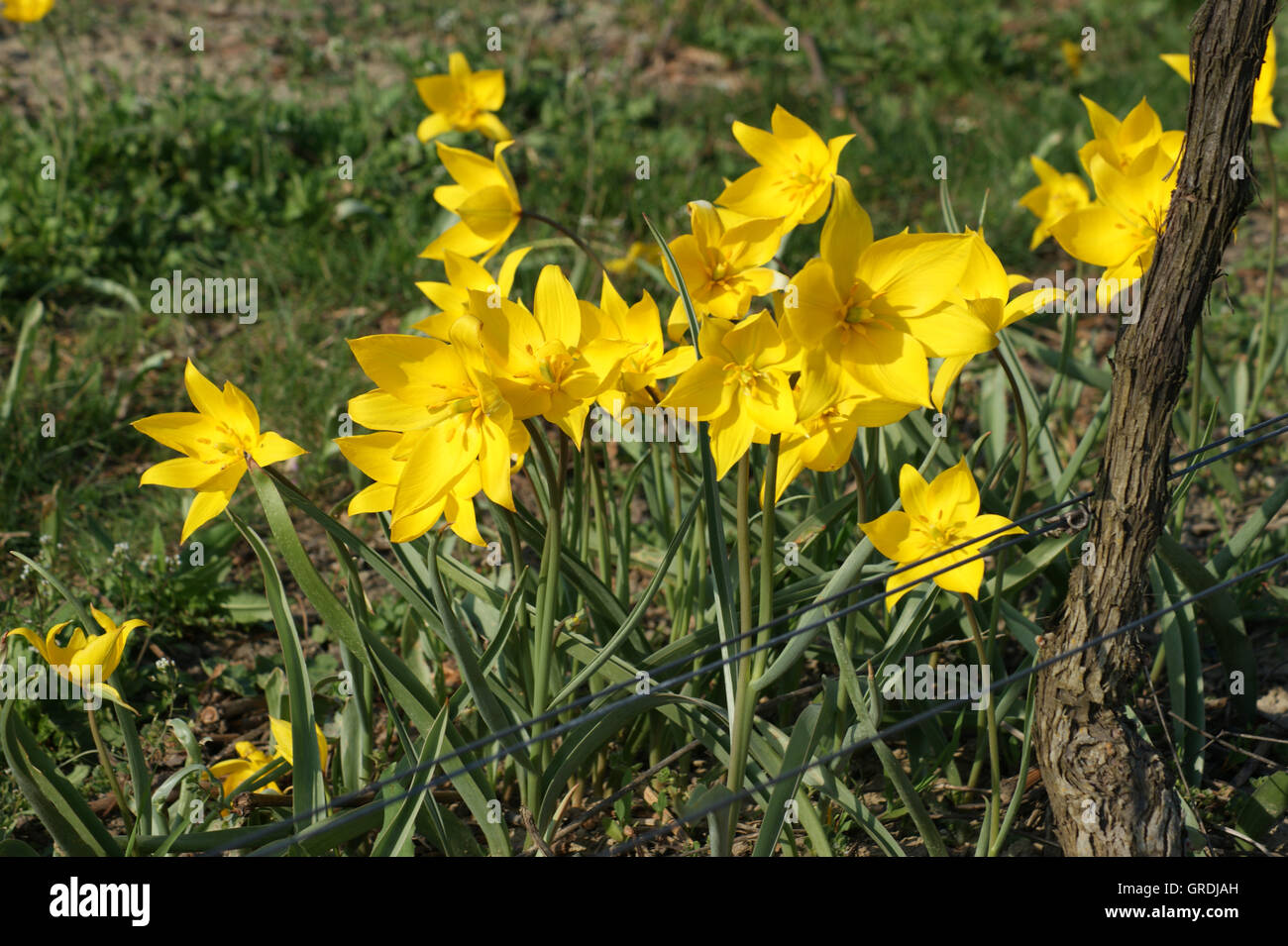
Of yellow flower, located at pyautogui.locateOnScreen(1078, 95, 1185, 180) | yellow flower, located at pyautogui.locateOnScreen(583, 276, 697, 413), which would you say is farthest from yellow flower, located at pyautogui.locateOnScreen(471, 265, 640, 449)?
yellow flower, located at pyautogui.locateOnScreen(1078, 95, 1185, 180)

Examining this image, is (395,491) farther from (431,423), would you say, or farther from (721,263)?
(721,263)

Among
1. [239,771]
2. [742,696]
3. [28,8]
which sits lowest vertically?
[239,771]

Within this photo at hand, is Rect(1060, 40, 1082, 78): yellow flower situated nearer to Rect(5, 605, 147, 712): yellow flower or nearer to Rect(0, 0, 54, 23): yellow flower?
Rect(0, 0, 54, 23): yellow flower

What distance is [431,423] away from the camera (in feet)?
5.20

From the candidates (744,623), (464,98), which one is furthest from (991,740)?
(464,98)

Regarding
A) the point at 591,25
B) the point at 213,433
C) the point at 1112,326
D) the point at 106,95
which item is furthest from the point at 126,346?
the point at 1112,326

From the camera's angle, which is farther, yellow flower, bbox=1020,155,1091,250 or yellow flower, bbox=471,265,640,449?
yellow flower, bbox=1020,155,1091,250

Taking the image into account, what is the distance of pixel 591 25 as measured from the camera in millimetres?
4816

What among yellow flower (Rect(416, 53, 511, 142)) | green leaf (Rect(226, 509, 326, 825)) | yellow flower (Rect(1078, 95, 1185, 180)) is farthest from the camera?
yellow flower (Rect(416, 53, 511, 142))

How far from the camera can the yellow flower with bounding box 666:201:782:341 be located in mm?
1763

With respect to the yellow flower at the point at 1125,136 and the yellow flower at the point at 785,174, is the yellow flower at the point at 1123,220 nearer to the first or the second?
the yellow flower at the point at 1125,136

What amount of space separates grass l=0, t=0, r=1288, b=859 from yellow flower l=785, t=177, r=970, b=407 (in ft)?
3.31

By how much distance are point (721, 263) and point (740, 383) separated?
34 cm

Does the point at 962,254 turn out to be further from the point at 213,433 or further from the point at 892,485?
the point at 213,433
